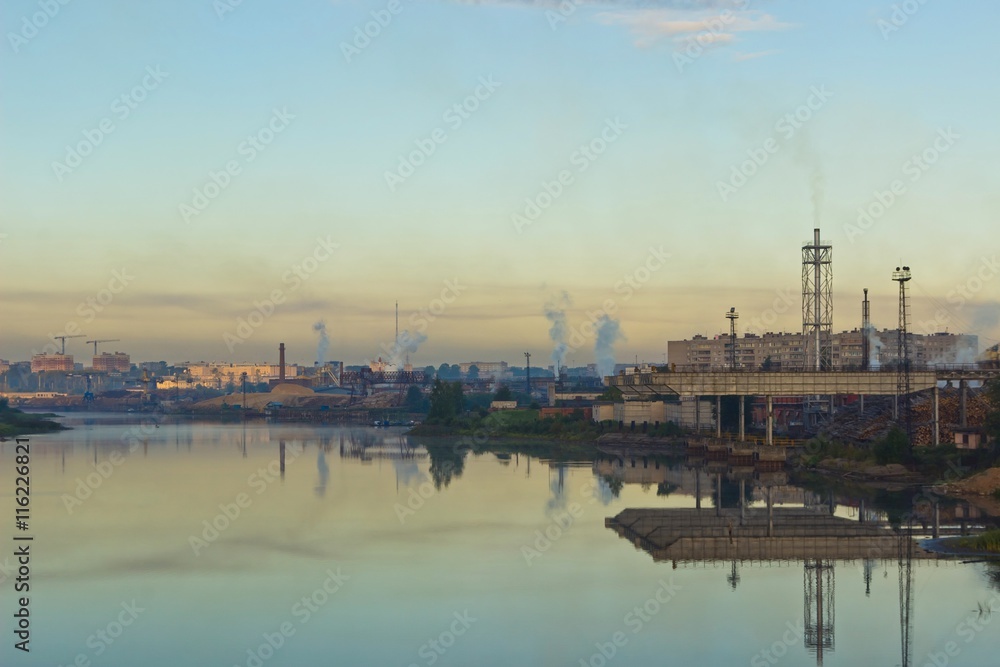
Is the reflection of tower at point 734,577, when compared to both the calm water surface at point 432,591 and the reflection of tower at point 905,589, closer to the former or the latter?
the calm water surface at point 432,591

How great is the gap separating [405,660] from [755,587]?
13.6 metres

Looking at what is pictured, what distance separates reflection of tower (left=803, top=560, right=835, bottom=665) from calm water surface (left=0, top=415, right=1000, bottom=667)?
11 centimetres

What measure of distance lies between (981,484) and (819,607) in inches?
1176

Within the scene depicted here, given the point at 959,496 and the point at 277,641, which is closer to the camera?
the point at 277,641

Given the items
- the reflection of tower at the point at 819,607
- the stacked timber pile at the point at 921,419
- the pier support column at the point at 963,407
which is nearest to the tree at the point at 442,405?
the stacked timber pile at the point at 921,419

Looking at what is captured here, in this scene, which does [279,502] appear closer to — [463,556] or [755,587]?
[463,556]

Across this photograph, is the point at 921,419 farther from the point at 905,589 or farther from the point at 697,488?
the point at 905,589

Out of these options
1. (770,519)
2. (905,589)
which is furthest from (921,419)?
(905,589)

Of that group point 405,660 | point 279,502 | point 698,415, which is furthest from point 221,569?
point 698,415

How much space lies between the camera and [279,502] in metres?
59.9

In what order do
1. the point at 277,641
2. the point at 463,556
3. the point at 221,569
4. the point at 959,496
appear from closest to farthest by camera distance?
the point at 277,641 < the point at 221,569 < the point at 463,556 < the point at 959,496

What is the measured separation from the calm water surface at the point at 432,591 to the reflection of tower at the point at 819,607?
11cm

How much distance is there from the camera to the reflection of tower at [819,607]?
1133 inches

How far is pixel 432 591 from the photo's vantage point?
35.0 metres
